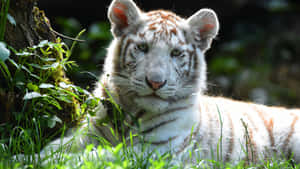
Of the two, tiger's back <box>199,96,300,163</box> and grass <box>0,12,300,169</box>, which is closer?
grass <box>0,12,300,169</box>

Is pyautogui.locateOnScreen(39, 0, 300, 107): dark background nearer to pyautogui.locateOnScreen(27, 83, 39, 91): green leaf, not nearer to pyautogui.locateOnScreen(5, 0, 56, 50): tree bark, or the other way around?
pyautogui.locateOnScreen(5, 0, 56, 50): tree bark

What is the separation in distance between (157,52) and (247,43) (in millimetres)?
4977

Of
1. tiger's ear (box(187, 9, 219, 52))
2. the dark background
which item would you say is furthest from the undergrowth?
the dark background

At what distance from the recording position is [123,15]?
2781 mm

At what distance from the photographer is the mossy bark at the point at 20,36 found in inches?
97.2

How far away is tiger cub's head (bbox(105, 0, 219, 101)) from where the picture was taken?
2508 mm

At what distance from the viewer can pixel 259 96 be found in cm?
660

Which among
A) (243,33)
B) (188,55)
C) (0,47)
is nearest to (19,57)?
(0,47)

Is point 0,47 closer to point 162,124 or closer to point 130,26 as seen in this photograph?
point 130,26

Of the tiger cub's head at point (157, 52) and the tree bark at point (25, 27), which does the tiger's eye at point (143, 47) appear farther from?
the tree bark at point (25, 27)

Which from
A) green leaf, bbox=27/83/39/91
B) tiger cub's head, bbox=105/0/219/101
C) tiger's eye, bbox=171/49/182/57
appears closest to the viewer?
green leaf, bbox=27/83/39/91

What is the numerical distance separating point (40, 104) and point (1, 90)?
274mm

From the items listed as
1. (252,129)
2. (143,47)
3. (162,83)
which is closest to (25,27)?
(143,47)

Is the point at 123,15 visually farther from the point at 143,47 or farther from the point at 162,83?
the point at 162,83
